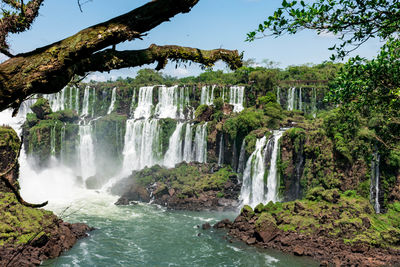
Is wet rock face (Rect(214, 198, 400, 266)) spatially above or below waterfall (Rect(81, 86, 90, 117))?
below

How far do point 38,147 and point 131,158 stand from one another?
993 centimetres

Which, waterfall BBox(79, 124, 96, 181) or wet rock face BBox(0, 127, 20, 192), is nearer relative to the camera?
wet rock face BBox(0, 127, 20, 192)

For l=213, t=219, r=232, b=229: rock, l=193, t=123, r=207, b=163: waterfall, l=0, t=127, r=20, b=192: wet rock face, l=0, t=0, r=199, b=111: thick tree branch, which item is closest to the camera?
l=0, t=0, r=199, b=111: thick tree branch

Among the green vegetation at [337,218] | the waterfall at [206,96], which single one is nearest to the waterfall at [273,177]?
the green vegetation at [337,218]

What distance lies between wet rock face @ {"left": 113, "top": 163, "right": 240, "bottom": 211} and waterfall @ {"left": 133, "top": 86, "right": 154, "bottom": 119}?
36.4 feet

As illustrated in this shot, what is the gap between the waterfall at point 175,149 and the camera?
1372 inches

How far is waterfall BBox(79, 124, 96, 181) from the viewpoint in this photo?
38.0 meters

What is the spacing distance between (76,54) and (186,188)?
26.0 m

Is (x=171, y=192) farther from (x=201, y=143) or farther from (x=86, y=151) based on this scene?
(x=86, y=151)

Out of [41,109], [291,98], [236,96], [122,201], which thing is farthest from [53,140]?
[291,98]

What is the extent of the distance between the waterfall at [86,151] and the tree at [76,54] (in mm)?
36345

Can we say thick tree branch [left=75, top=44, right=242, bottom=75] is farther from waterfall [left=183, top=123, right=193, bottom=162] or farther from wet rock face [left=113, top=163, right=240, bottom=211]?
waterfall [left=183, top=123, right=193, bottom=162]

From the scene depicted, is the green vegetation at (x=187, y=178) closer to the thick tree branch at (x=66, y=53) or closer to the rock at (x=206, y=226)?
the rock at (x=206, y=226)

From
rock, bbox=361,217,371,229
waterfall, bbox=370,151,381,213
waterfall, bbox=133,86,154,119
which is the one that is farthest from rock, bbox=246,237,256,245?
waterfall, bbox=133,86,154,119
